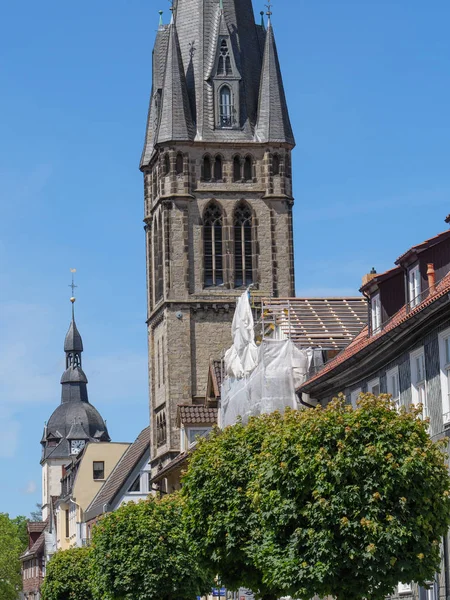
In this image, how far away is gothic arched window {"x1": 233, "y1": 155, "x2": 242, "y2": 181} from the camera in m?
97.8

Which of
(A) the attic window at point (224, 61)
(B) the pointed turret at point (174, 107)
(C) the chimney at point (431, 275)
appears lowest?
(C) the chimney at point (431, 275)

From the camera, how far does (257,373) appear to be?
60750 millimetres

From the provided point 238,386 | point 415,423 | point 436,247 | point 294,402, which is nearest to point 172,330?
point 238,386

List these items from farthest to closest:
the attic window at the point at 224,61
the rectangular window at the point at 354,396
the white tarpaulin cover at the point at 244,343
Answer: the attic window at the point at 224,61 → the white tarpaulin cover at the point at 244,343 → the rectangular window at the point at 354,396

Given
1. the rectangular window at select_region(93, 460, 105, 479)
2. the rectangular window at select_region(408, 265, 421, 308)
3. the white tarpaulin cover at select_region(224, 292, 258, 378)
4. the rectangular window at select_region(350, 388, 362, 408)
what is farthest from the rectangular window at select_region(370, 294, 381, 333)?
the rectangular window at select_region(93, 460, 105, 479)

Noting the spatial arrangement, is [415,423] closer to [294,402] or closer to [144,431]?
[294,402]

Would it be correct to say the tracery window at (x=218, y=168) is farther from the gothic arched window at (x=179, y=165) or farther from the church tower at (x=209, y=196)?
the gothic arched window at (x=179, y=165)

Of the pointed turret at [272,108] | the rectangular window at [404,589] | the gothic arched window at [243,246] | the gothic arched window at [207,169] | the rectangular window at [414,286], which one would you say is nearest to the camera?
the rectangular window at [404,589]

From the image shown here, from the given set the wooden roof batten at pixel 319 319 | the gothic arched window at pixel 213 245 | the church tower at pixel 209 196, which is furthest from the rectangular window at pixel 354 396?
the gothic arched window at pixel 213 245

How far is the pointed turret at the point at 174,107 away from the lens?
318ft

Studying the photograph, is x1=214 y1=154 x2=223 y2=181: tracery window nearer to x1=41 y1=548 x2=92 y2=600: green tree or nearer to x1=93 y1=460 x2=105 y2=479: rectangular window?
x1=41 y1=548 x2=92 y2=600: green tree

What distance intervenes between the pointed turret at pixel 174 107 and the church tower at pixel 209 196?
2.4 inches

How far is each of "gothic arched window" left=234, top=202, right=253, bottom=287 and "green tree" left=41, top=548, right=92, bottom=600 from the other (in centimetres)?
2004

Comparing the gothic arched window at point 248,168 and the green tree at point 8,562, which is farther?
the green tree at point 8,562
